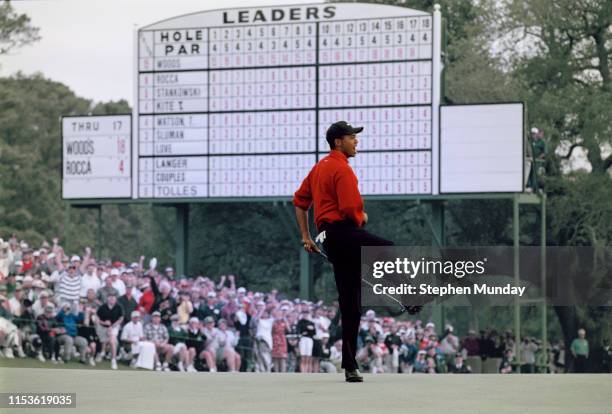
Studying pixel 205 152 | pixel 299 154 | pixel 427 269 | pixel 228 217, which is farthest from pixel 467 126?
pixel 427 269

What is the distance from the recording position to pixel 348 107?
32.1 metres

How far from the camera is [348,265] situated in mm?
10961

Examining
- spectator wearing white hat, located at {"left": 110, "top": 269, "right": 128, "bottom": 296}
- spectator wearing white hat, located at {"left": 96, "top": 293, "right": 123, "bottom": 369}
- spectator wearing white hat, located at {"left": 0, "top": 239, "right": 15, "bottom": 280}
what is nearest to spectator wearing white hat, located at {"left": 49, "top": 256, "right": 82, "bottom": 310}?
spectator wearing white hat, located at {"left": 96, "top": 293, "right": 123, "bottom": 369}

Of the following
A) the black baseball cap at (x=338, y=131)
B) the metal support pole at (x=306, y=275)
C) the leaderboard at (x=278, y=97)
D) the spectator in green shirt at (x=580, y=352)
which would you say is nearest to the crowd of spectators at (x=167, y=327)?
the metal support pole at (x=306, y=275)

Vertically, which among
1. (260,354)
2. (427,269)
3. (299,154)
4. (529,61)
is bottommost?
(260,354)

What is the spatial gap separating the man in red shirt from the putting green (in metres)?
0.49

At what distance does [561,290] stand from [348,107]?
640 centimetres

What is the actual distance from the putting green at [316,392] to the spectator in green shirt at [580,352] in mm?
24387

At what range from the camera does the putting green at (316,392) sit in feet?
27.9

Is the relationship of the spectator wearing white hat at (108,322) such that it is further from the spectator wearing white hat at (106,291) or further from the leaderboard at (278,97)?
the leaderboard at (278,97)

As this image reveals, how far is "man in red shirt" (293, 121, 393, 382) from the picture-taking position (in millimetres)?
10805

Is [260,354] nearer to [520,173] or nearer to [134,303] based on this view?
[134,303]

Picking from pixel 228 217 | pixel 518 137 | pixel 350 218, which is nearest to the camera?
pixel 350 218

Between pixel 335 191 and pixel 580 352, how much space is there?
85.2 feet
